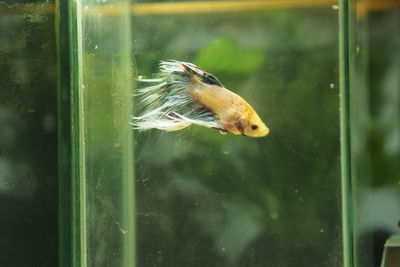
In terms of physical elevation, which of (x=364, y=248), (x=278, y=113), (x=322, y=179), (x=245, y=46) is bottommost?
(x=364, y=248)

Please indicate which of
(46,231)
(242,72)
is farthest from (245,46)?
(46,231)

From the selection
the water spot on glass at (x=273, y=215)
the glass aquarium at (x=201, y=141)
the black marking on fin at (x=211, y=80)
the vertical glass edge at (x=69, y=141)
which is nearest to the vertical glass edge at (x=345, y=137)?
the glass aquarium at (x=201, y=141)

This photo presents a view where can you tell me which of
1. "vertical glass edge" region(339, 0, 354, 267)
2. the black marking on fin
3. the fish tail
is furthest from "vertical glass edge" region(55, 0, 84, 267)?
"vertical glass edge" region(339, 0, 354, 267)

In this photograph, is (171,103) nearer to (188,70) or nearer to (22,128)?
(188,70)

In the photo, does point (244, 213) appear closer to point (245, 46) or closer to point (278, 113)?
point (278, 113)

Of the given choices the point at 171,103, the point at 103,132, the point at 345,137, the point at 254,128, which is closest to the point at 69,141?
the point at 103,132

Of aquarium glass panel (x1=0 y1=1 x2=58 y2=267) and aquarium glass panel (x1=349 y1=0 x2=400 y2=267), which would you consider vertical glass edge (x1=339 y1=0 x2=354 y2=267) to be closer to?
aquarium glass panel (x1=349 y1=0 x2=400 y2=267)

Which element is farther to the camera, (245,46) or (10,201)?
(10,201)

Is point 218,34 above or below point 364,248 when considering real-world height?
above
